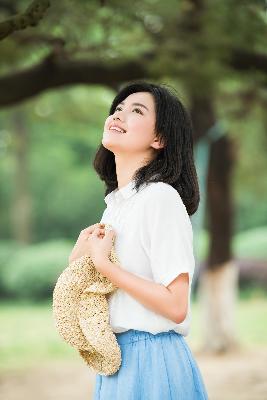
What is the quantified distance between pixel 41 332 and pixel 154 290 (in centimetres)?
918

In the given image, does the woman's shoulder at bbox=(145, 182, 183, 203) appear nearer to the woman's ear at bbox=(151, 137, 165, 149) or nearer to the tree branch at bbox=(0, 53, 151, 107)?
the woman's ear at bbox=(151, 137, 165, 149)

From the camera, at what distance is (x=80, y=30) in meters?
4.61

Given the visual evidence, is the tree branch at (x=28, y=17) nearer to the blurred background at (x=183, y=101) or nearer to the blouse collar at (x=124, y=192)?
the blurred background at (x=183, y=101)

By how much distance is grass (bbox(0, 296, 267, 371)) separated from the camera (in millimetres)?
8445

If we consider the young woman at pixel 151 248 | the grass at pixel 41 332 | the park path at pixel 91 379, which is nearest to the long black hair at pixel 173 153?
the young woman at pixel 151 248

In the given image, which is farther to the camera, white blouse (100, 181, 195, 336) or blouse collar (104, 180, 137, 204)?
blouse collar (104, 180, 137, 204)

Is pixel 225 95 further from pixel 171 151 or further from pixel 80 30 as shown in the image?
pixel 171 151

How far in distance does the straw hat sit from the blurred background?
0.88m

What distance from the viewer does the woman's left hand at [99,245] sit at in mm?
1735

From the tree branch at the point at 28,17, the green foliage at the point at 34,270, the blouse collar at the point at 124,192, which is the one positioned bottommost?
the blouse collar at the point at 124,192

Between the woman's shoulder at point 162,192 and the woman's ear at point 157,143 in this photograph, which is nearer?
the woman's shoulder at point 162,192

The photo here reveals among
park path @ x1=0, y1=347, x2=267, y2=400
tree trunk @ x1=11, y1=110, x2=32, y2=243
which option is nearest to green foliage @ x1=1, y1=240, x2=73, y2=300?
tree trunk @ x1=11, y1=110, x2=32, y2=243

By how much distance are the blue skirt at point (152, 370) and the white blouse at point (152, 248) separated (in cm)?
2

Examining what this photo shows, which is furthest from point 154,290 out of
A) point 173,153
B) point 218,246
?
point 218,246
